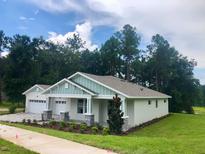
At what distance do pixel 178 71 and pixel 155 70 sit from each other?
3.98m

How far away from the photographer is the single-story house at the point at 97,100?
72.3 ft

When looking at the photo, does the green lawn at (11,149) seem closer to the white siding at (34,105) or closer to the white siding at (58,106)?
the white siding at (58,106)

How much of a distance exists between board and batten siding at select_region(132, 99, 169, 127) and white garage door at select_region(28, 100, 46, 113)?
1359cm

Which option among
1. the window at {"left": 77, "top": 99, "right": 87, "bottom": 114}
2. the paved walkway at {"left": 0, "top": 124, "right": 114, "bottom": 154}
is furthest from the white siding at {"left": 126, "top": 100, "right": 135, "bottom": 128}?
the paved walkway at {"left": 0, "top": 124, "right": 114, "bottom": 154}

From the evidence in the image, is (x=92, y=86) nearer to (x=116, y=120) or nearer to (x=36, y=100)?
(x=116, y=120)

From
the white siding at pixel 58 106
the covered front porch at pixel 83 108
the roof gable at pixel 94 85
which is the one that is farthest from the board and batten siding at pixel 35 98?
the roof gable at pixel 94 85

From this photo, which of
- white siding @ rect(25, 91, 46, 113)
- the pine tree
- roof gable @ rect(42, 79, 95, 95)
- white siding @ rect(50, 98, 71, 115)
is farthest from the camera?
white siding @ rect(25, 91, 46, 113)

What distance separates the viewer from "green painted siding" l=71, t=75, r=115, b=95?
22562mm

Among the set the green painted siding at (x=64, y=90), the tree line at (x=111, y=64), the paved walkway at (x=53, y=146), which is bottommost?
the paved walkway at (x=53, y=146)

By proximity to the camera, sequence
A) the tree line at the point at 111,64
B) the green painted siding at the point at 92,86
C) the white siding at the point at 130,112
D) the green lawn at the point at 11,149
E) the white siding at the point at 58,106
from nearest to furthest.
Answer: the green lawn at the point at 11,149
the white siding at the point at 130,112
the green painted siding at the point at 92,86
the white siding at the point at 58,106
the tree line at the point at 111,64

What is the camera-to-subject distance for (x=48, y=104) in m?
26.4

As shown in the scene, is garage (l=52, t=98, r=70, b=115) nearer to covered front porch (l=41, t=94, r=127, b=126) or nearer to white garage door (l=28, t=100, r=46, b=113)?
covered front porch (l=41, t=94, r=127, b=126)

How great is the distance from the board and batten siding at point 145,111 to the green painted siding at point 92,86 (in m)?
2.35

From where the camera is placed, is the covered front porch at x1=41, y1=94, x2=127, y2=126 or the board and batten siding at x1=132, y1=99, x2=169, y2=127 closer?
the board and batten siding at x1=132, y1=99, x2=169, y2=127
